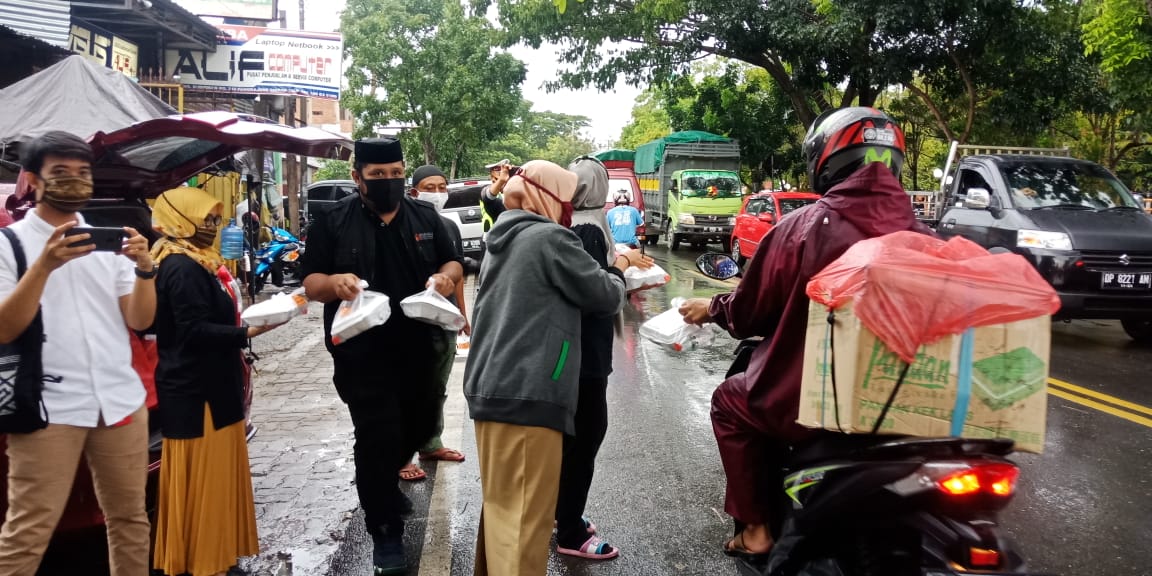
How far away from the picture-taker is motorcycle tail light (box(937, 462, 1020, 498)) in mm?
2158

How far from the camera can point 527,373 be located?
9.48 ft

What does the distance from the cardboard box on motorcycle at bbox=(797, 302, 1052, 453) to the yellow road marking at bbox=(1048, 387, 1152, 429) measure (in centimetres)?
477

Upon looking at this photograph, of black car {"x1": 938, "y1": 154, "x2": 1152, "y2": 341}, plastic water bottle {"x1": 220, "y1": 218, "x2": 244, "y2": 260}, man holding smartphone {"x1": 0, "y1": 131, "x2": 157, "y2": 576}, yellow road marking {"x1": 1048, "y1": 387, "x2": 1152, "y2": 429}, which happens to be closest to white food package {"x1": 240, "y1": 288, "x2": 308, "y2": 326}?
man holding smartphone {"x1": 0, "y1": 131, "x2": 157, "y2": 576}

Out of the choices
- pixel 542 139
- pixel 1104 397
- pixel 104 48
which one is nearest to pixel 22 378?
pixel 1104 397

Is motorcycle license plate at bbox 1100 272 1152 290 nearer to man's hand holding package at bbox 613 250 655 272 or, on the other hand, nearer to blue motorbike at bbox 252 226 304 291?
man's hand holding package at bbox 613 250 655 272

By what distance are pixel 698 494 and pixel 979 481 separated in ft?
8.54

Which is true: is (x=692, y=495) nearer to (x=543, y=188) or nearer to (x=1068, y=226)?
(x=543, y=188)

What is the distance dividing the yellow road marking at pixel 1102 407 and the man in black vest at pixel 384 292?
5.08 m

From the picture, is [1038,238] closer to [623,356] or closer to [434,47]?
[623,356]

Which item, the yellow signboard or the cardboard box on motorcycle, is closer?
the cardboard box on motorcycle

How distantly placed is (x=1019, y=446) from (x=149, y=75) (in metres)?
17.5

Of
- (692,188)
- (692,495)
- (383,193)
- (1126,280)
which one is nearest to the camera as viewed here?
(383,193)

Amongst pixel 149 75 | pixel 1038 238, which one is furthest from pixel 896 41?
pixel 149 75

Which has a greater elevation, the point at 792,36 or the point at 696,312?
the point at 792,36
